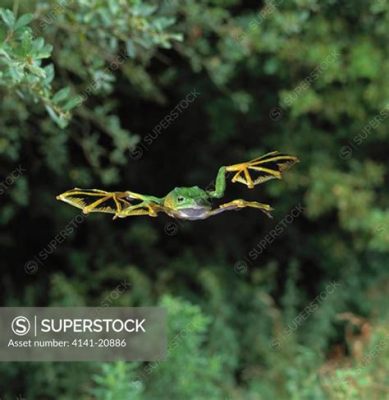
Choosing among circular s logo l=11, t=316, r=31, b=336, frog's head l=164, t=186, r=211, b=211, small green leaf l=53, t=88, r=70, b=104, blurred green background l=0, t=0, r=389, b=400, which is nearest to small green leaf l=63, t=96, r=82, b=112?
small green leaf l=53, t=88, r=70, b=104

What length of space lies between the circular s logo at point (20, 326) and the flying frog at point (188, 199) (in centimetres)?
277

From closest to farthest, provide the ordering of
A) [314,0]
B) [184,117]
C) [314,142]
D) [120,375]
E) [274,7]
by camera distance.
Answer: [120,375] < [314,0] < [274,7] < [314,142] < [184,117]

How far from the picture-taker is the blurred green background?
472 centimetres

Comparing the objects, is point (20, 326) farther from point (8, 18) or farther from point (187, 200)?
point (187, 200)

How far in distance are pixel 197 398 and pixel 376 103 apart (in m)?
2.13

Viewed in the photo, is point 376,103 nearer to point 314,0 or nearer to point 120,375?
point 314,0

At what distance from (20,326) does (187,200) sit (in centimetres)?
298

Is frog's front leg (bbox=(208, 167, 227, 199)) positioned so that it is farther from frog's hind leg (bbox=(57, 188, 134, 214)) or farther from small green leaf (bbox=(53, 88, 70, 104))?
small green leaf (bbox=(53, 88, 70, 104))

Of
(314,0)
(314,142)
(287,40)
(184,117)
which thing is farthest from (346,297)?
(314,0)

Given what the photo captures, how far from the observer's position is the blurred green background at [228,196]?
15.5 ft

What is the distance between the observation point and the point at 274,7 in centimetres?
493

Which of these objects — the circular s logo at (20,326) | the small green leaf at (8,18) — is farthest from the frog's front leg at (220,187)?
the circular s logo at (20,326)

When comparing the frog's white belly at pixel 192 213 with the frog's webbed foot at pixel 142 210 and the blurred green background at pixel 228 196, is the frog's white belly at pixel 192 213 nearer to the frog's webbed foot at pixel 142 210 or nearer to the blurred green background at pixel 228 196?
the frog's webbed foot at pixel 142 210

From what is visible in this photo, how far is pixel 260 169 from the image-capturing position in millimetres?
1477
